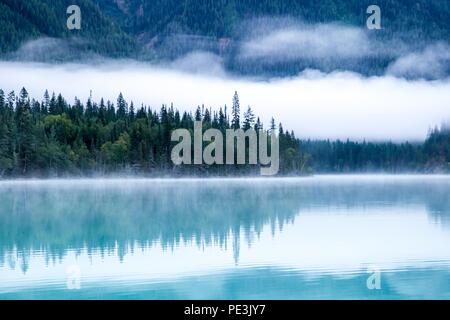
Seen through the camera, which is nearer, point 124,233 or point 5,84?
point 124,233

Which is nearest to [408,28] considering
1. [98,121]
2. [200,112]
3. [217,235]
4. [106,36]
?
[200,112]

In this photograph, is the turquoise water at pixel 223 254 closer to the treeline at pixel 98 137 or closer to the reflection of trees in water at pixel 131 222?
the reflection of trees in water at pixel 131 222

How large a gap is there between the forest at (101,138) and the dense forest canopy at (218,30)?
35.2 m

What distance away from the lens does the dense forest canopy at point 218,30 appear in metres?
136

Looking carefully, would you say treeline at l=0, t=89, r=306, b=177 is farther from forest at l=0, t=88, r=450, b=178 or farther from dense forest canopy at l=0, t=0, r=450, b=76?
dense forest canopy at l=0, t=0, r=450, b=76

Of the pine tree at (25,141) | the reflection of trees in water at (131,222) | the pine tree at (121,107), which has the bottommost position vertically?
the reflection of trees in water at (131,222)

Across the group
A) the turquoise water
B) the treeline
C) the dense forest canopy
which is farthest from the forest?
the turquoise water

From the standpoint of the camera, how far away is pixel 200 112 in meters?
122

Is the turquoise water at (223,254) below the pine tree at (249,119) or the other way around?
below

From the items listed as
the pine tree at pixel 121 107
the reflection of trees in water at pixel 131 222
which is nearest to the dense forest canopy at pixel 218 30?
the pine tree at pixel 121 107

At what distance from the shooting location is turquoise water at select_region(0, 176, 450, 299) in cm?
1593

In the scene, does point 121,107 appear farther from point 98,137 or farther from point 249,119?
point 249,119
